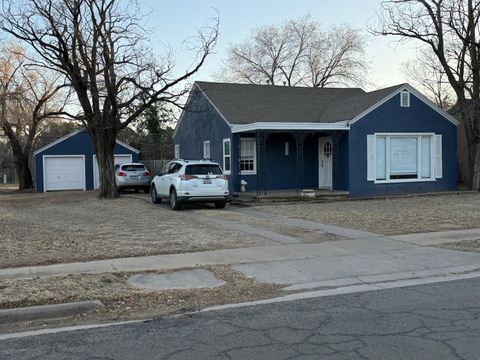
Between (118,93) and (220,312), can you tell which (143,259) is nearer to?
(220,312)

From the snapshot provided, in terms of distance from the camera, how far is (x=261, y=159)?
22641 millimetres

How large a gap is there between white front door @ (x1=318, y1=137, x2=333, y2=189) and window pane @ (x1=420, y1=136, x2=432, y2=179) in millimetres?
4112

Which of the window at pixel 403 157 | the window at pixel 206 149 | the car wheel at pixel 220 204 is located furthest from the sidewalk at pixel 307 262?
the window at pixel 206 149

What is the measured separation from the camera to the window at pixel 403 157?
73.6 feet

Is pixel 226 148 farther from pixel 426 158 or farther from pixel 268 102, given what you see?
pixel 426 158

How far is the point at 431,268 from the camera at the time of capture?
8992 mm

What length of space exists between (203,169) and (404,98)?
33.3 ft

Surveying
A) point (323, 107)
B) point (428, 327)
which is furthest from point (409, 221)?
point (323, 107)

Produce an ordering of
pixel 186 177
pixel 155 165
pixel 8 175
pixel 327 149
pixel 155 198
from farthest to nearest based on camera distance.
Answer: pixel 8 175, pixel 155 165, pixel 327 149, pixel 155 198, pixel 186 177

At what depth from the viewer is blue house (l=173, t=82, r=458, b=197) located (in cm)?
2200

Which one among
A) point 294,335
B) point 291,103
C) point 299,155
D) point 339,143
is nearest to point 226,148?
point 299,155

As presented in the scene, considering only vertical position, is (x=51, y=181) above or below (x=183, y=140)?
below

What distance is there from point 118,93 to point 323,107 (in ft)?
31.8

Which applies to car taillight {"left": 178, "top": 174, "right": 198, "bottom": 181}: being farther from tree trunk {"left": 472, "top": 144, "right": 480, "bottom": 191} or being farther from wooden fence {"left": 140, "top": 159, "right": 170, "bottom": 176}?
tree trunk {"left": 472, "top": 144, "right": 480, "bottom": 191}
